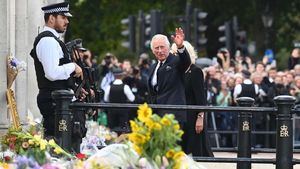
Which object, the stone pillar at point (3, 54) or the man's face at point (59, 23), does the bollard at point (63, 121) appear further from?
the stone pillar at point (3, 54)

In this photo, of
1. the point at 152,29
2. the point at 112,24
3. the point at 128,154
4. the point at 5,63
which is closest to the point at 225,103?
the point at 152,29

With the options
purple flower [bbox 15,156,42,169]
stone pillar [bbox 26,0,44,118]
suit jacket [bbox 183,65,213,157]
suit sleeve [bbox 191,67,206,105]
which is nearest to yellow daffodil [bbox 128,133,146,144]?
purple flower [bbox 15,156,42,169]

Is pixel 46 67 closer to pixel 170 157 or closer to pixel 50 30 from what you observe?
pixel 50 30

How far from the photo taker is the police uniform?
13508 mm

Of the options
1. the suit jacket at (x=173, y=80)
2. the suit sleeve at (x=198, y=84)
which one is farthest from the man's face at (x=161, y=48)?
the suit sleeve at (x=198, y=84)

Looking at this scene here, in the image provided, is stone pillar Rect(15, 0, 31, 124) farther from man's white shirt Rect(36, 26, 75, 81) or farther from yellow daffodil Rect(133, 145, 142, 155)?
yellow daffodil Rect(133, 145, 142, 155)

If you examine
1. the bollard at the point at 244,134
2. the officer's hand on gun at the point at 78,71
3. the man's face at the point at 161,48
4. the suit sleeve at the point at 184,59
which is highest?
the man's face at the point at 161,48

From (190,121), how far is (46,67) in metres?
3.24

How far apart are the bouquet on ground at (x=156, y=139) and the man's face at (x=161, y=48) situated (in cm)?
615

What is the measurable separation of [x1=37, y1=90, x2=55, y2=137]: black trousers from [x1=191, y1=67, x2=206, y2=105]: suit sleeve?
284 cm

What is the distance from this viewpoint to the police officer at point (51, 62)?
1352 cm

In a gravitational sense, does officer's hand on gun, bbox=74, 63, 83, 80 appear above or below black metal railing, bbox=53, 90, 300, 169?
above

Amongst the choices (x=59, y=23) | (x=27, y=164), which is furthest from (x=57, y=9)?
(x=27, y=164)

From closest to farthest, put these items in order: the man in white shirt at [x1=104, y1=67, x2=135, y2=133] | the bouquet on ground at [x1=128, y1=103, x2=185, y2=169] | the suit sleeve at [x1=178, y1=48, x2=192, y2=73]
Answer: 1. the bouquet on ground at [x1=128, y1=103, x2=185, y2=169]
2. the suit sleeve at [x1=178, y1=48, x2=192, y2=73]
3. the man in white shirt at [x1=104, y1=67, x2=135, y2=133]
